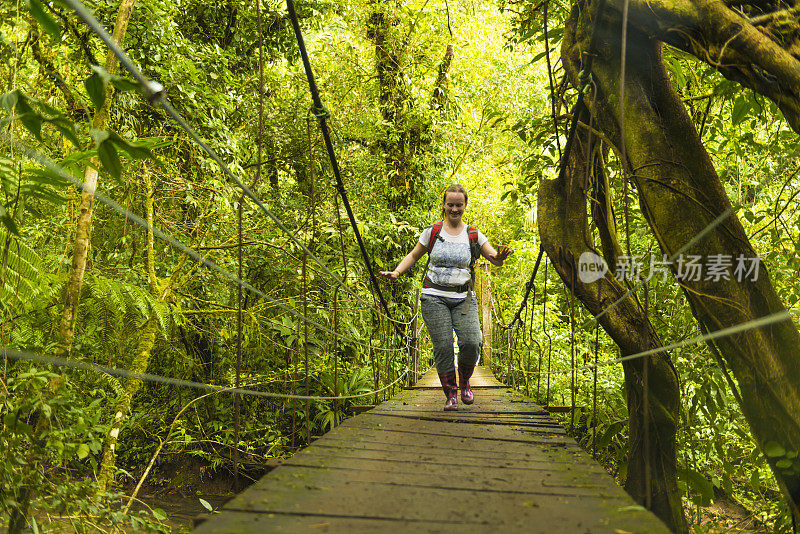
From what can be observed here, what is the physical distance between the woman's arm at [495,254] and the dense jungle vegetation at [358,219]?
0.18 meters

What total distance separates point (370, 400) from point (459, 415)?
3069 mm

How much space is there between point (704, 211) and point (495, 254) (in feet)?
3.27

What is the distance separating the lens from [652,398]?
8.66 ft

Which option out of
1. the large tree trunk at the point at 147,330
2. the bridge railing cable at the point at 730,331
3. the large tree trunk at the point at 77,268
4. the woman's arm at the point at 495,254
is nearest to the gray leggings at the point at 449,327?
the woman's arm at the point at 495,254

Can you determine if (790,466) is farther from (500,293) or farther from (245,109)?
(500,293)

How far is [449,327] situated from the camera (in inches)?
111

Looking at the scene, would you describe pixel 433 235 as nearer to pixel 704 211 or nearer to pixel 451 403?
pixel 451 403

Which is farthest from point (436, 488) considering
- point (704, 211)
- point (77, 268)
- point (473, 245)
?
point (77, 268)

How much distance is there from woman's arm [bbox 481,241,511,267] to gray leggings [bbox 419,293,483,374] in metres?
0.24

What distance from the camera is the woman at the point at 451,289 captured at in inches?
111

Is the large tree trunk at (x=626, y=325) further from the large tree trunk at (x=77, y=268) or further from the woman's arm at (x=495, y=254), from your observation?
the large tree trunk at (x=77, y=268)

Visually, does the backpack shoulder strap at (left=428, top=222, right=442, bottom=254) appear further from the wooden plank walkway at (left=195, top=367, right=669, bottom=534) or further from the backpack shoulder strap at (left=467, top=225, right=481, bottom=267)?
the wooden plank walkway at (left=195, top=367, right=669, bottom=534)

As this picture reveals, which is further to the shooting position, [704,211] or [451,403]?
[451,403]

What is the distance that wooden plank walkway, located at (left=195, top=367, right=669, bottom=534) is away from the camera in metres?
1.13
